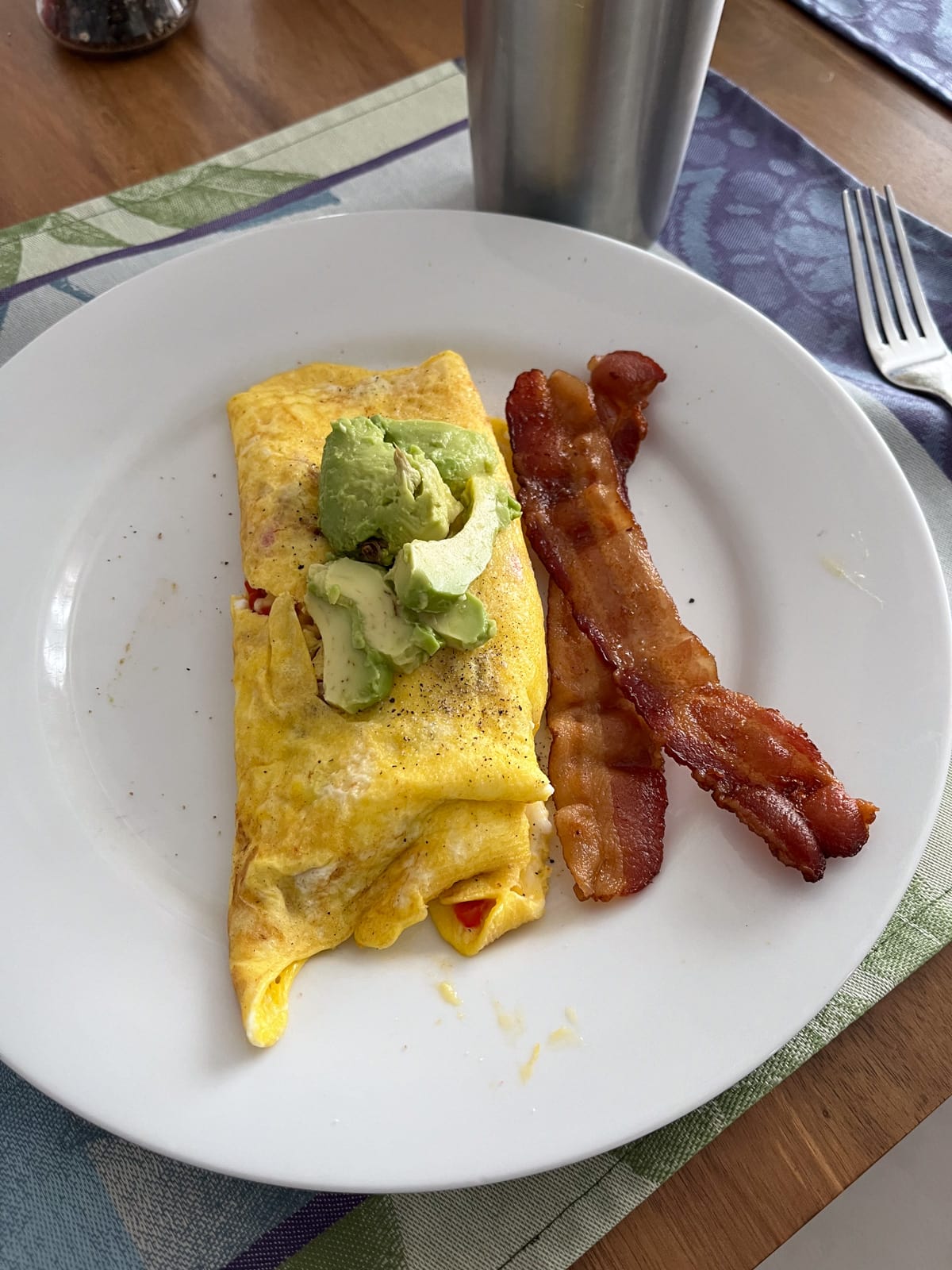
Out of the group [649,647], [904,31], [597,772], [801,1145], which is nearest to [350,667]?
[597,772]

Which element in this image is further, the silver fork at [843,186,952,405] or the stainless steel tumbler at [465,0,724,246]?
the silver fork at [843,186,952,405]

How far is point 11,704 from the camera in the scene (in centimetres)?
208

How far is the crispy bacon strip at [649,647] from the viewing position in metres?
1.85

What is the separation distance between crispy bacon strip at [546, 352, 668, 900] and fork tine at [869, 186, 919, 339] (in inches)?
54.9

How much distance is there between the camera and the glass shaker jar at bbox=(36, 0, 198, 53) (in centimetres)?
343

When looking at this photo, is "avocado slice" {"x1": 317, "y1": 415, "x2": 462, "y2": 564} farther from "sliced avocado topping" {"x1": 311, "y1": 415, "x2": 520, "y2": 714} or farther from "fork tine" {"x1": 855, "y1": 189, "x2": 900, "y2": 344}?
"fork tine" {"x1": 855, "y1": 189, "x2": 900, "y2": 344}

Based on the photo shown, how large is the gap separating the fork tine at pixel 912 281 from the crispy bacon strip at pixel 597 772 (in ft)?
4.70

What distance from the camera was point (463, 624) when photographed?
1.96 m

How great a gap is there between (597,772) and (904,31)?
3197 millimetres

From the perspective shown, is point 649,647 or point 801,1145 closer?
point 801,1145

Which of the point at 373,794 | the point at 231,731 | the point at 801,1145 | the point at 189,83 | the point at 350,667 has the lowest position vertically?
the point at 801,1145

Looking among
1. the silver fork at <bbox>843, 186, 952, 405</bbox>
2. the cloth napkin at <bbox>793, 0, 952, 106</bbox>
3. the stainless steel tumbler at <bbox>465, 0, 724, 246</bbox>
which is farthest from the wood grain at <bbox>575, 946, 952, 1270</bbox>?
the cloth napkin at <bbox>793, 0, 952, 106</bbox>

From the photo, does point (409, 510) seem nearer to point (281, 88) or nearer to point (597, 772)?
point (597, 772)

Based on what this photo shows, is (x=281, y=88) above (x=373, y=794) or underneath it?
above
